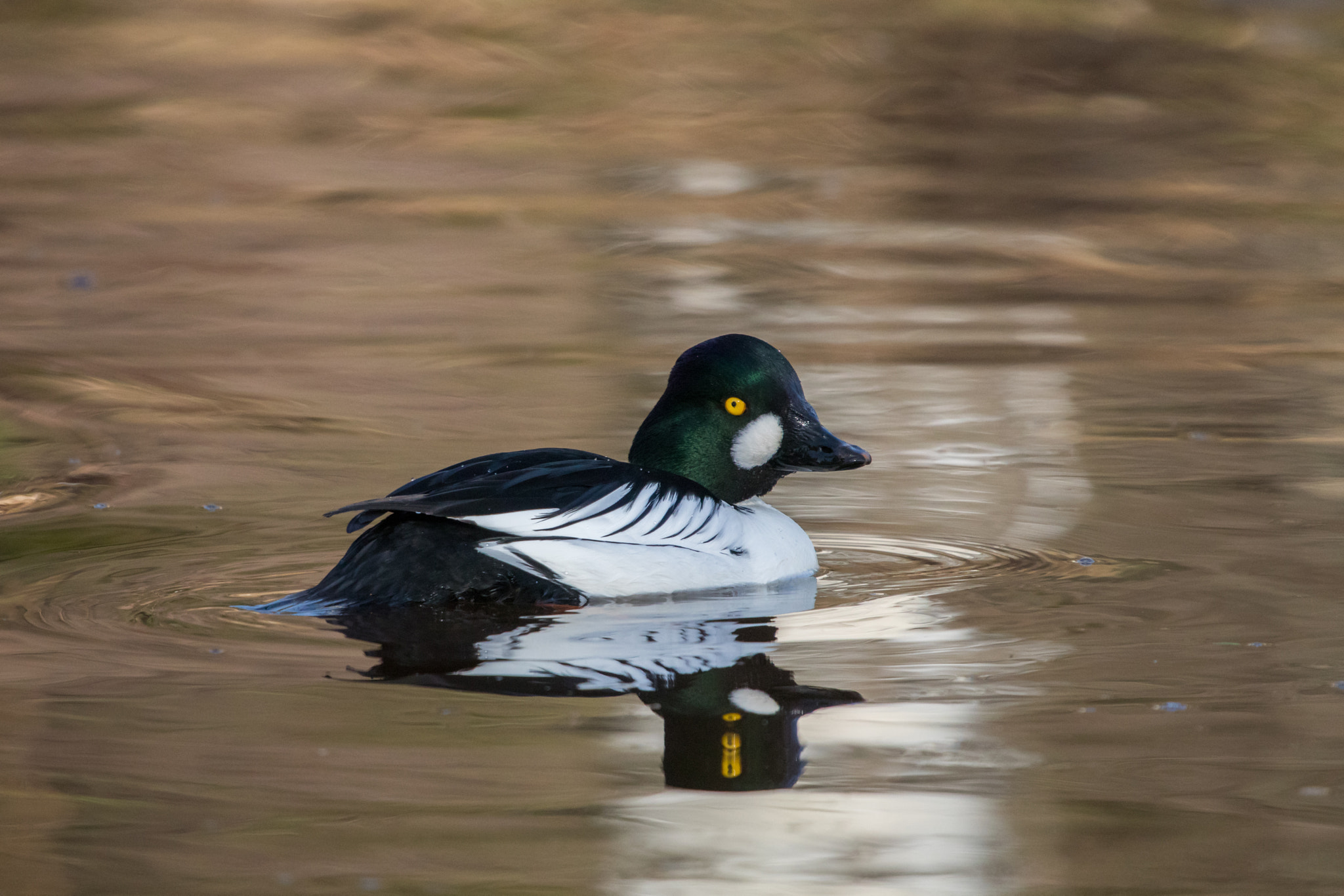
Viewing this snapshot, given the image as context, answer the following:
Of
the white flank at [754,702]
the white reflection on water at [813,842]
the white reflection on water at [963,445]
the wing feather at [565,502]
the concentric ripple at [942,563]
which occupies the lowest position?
the white reflection on water at [813,842]

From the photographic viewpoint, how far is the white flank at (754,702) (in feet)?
15.4

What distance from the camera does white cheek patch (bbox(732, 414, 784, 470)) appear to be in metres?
6.27

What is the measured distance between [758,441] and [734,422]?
100 millimetres

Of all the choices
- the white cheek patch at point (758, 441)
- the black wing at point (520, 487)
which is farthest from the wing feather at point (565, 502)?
the white cheek patch at point (758, 441)

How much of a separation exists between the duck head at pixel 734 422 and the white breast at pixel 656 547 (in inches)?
9.8

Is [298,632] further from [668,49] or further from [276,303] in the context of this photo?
[668,49]

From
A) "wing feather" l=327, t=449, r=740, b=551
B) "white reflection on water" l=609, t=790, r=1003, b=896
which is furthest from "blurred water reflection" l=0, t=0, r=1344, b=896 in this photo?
"wing feather" l=327, t=449, r=740, b=551

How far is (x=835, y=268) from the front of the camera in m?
12.1

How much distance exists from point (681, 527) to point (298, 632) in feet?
4.07

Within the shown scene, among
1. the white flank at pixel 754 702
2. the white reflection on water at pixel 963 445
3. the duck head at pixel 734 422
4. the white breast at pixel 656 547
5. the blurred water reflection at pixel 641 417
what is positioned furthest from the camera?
the white reflection on water at pixel 963 445

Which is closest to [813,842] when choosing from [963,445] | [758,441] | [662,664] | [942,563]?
[662,664]

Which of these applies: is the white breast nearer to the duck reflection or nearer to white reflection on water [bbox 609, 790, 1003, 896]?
the duck reflection

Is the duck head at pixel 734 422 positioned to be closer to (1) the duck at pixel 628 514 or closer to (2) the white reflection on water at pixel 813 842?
(1) the duck at pixel 628 514

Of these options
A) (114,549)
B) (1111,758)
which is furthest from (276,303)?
(1111,758)
